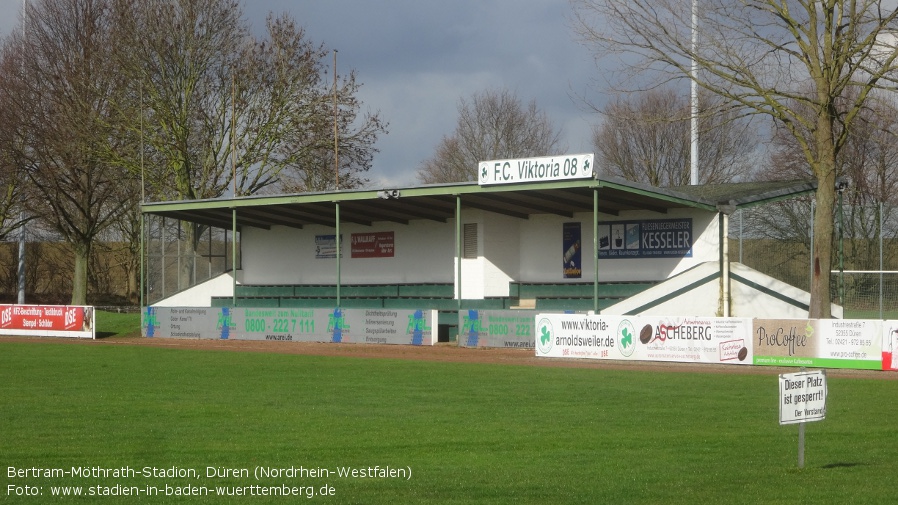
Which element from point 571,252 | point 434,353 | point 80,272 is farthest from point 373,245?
point 80,272

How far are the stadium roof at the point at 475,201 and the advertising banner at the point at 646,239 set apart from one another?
0.53m

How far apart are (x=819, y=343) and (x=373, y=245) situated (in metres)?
23.0

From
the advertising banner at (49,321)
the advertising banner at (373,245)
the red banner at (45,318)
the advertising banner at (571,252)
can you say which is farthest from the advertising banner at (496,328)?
the red banner at (45,318)

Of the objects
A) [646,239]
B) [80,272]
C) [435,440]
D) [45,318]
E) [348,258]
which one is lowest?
[435,440]

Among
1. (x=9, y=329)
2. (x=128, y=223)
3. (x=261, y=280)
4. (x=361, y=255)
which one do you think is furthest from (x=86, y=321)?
(x=128, y=223)

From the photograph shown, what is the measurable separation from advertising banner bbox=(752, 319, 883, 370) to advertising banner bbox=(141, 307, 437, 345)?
12.3 metres

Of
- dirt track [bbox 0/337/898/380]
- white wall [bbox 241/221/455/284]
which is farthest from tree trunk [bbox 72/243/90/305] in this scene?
dirt track [bbox 0/337/898/380]

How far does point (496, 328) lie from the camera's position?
32625mm

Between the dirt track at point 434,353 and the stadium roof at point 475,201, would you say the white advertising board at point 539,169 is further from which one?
the dirt track at point 434,353

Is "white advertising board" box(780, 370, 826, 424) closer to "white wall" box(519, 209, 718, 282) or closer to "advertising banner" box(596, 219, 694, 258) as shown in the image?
"white wall" box(519, 209, 718, 282)

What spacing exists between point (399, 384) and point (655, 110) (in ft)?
134

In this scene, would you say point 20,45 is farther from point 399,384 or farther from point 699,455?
point 699,455

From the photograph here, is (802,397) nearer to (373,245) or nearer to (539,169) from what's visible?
(539,169)

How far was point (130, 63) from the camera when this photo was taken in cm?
4656
